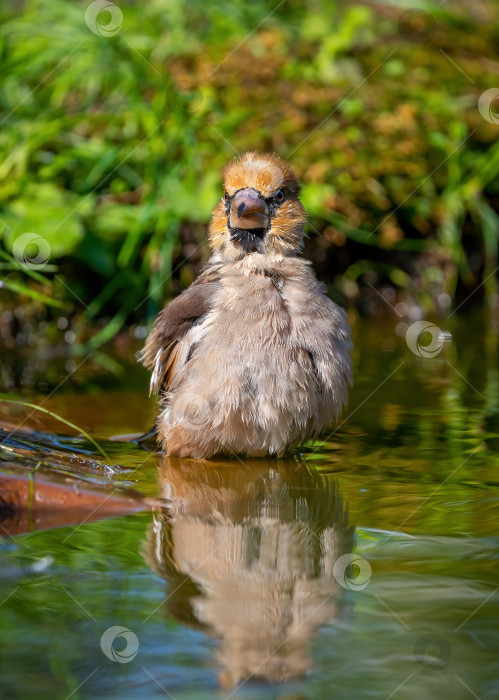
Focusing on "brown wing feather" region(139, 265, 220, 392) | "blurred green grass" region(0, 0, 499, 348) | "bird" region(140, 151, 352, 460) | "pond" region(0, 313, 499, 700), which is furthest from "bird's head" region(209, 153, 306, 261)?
"blurred green grass" region(0, 0, 499, 348)

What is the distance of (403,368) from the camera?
564 cm

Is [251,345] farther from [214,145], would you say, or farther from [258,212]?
[214,145]

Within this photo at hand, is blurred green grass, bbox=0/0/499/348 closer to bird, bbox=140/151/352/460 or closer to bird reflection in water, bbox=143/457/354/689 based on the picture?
bird, bbox=140/151/352/460

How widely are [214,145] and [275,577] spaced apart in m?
4.70

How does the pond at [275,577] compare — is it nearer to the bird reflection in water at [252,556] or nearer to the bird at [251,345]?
the bird reflection in water at [252,556]

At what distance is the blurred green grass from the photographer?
255 inches

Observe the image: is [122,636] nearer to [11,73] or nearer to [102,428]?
[102,428]

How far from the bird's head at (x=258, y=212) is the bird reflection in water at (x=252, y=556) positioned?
→ 0.92m

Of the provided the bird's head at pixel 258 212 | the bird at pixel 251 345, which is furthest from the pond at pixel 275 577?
the bird's head at pixel 258 212

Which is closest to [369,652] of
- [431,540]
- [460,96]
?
[431,540]

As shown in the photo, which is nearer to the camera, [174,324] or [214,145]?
[174,324]

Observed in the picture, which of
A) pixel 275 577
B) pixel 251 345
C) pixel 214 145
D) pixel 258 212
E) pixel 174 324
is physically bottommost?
pixel 275 577

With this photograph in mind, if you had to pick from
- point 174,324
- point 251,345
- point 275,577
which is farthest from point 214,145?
point 275,577

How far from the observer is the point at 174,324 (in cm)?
412
